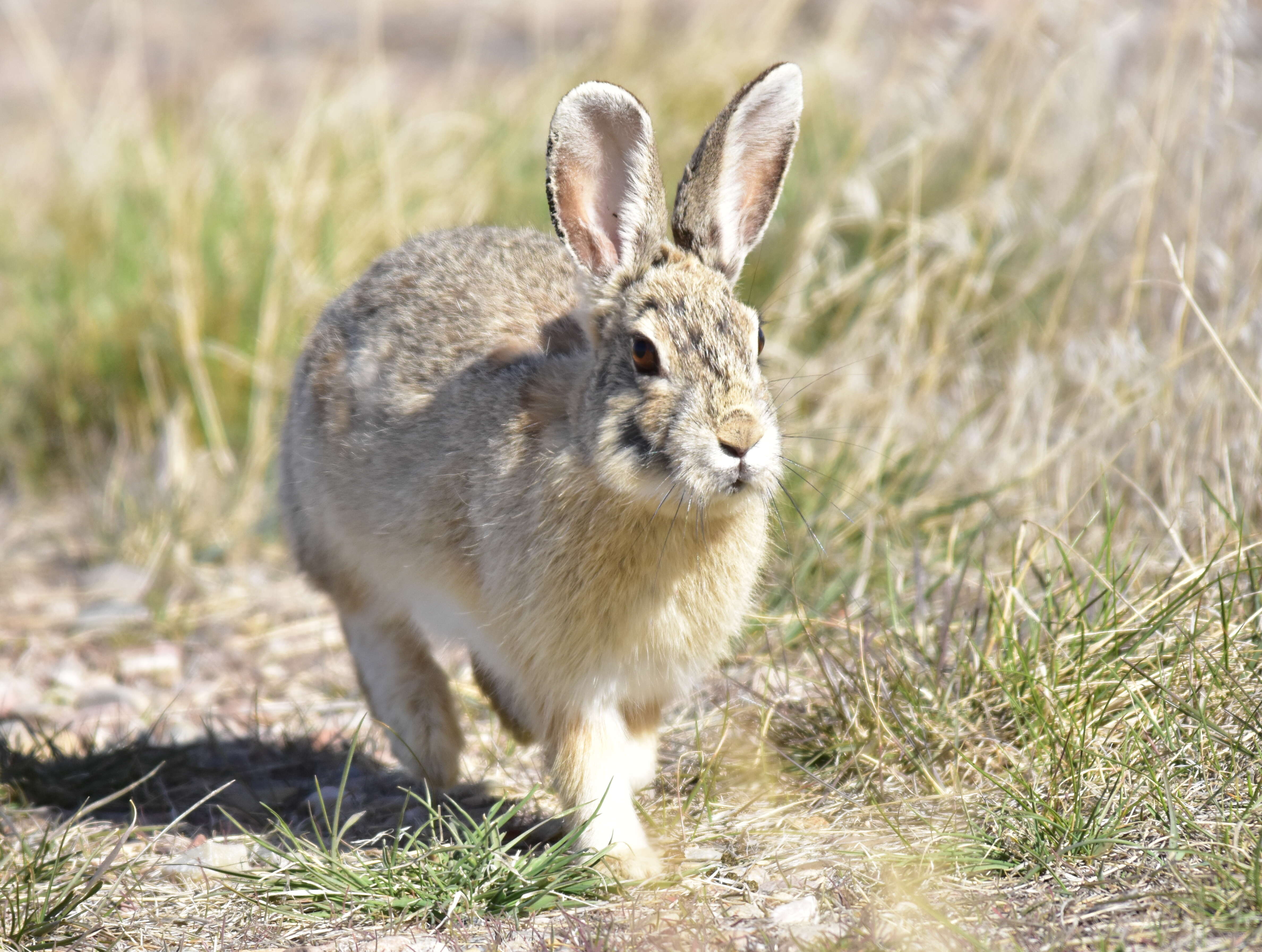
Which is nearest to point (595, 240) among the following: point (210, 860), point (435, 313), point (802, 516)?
point (435, 313)

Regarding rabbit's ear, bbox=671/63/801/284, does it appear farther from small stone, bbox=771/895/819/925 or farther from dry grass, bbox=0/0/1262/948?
small stone, bbox=771/895/819/925

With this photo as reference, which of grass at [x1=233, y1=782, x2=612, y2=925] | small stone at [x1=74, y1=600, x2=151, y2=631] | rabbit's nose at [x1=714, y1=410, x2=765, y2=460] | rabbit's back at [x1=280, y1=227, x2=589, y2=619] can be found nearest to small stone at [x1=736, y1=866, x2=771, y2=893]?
grass at [x1=233, y1=782, x2=612, y2=925]

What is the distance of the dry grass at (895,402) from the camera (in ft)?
9.61

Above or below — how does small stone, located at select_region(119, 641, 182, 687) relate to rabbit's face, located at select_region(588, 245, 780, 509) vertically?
below

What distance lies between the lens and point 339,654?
4891 mm

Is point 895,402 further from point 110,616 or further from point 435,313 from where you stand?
point 110,616

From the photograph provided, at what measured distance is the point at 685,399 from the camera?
3.00 metres

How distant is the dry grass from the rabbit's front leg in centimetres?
13

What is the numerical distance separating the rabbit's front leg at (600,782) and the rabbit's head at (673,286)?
Result: 56cm

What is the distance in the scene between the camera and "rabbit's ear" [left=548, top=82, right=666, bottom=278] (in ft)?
10.8

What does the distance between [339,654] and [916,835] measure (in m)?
2.47

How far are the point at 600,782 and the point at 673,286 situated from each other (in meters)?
1.14

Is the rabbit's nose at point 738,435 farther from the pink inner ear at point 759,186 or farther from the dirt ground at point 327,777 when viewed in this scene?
the dirt ground at point 327,777

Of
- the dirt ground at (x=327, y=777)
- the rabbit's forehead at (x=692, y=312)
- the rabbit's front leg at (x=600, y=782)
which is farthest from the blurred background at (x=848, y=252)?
the rabbit's front leg at (x=600, y=782)
